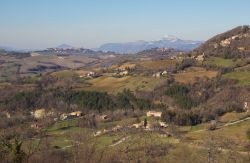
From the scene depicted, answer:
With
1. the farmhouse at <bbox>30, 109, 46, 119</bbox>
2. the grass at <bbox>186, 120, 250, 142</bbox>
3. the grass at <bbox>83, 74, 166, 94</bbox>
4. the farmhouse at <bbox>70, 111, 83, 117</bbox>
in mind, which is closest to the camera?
the grass at <bbox>186, 120, 250, 142</bbox>

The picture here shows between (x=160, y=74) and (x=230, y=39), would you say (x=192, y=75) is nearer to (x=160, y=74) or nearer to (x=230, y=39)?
(x=160, y=74)

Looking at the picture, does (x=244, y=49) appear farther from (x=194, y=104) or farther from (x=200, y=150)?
(x=200, y=150)

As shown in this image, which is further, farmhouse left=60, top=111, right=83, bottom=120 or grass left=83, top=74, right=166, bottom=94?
grass left=83, top=74, right=166, bottom=94

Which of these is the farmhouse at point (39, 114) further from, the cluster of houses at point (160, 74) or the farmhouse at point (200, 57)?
the farmhouse at point (200, 57)

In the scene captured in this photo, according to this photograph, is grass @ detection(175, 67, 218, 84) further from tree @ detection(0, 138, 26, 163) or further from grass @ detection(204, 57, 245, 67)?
tree @ detection(0, 138, 26, 163)

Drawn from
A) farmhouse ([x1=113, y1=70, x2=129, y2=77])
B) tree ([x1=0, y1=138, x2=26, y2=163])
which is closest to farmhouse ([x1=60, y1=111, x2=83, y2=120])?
farmhouse ([x1=113, y1=70, x2=129, y2=77])

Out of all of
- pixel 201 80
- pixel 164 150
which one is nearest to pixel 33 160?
pixel 164 150

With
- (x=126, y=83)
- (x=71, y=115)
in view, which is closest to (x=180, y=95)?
(x=126, y=83)
